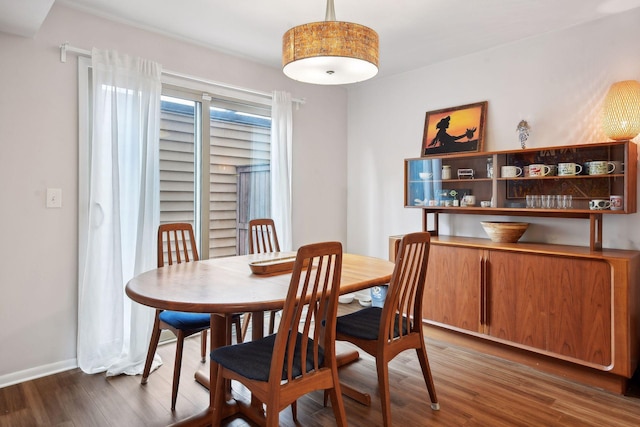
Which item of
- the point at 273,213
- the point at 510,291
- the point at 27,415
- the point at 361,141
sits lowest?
the point at 27,415

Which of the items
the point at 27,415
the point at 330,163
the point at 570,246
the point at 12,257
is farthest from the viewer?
the point at 330,163

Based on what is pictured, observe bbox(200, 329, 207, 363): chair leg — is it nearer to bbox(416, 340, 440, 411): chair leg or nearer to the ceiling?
bbox(416, 340, 440, 411): chair leg

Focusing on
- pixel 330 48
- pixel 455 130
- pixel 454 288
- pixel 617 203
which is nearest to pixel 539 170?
pixel 617 203

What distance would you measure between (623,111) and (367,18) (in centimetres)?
176

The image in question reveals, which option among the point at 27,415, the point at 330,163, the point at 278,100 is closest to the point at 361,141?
the point at 330,163

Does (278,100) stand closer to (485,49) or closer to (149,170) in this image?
(149,170)

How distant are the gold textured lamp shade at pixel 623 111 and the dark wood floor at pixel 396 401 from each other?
5.23ft

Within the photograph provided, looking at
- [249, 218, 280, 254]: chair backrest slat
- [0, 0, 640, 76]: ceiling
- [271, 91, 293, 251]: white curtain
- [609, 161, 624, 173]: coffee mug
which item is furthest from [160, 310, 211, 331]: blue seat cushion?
[609, 161, 624, 173]: coffee mug

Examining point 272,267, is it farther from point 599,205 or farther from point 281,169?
point 599,205

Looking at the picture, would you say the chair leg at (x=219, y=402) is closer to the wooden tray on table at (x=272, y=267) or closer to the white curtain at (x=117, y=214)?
the wooden tray on table at (x=272, y=267)

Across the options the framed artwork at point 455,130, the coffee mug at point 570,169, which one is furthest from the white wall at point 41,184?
the coffee mug at point 570,169

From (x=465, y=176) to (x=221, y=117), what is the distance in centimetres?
218

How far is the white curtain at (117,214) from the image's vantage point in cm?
268

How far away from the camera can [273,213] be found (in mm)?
3799
